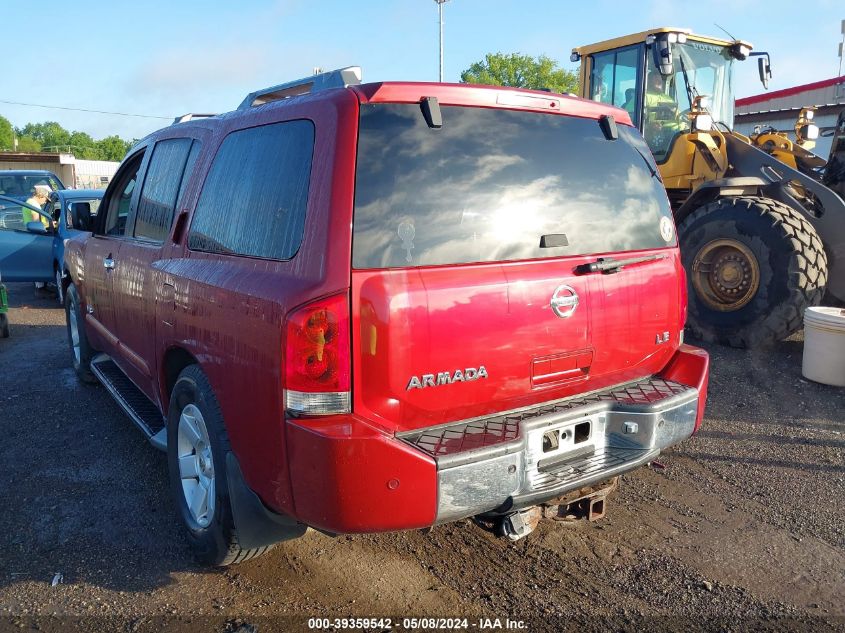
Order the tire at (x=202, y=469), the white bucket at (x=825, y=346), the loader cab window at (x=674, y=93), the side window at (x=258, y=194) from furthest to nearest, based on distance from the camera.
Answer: the loader cab window at (x=674, y=93), the white bucket at (x=825, y=346), the tire at (x=202, y=469), the side window at (x=258, y=194)

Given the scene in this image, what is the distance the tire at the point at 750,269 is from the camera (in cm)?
629

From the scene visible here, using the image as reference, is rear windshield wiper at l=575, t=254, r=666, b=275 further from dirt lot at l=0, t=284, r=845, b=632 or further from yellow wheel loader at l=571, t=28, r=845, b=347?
yellow wheel loader at l=571, t=28, r=845, b=347

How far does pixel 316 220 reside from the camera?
250 cm

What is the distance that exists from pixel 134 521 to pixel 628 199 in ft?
9.90

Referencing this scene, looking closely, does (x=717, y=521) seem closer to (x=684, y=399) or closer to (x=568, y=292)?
(x=684, y=399)

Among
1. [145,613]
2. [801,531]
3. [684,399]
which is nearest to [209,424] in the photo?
[145,613]

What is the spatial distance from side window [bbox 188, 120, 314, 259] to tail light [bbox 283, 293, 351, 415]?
0.33 metres

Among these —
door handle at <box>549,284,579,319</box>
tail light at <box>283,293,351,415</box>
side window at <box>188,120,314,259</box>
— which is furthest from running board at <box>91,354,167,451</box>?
door handle at <box>549,284,579,319</box>

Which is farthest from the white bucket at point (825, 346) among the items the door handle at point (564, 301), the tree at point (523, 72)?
the tree at point (523, 72)

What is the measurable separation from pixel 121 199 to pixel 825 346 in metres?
5.62

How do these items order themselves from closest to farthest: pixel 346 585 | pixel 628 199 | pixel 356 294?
pixel 356 294
pixel 346 585
pixel 628 199

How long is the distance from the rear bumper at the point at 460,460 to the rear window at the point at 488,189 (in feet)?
2.10

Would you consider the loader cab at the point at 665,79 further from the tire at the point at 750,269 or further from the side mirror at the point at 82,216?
the side mirror at the point at 82,216

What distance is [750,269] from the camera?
6617mm
